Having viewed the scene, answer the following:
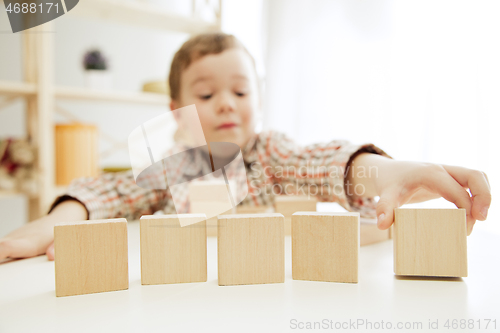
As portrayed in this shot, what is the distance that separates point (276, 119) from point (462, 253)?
1218 mm

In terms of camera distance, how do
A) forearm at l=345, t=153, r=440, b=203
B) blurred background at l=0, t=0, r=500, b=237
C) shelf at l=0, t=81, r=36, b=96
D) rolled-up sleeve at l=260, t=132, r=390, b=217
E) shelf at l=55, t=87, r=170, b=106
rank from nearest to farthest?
forearm at l=345, t=153, r=440, b=203, rolled-up sleeve at l=260, t=132, r=390, b=217, blurred background at l=0, t=0, r=500, b=237, shelf at l=0, t=81, r=36, b=96, shelf at l=55, t=87, r=170, b=106

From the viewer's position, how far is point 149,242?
0.38 m

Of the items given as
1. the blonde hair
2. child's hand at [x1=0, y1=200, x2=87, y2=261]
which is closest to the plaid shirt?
child's hand at [x1=0, y1=200, x2=87, y2=261]

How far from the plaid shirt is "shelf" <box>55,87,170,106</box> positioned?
0.49m

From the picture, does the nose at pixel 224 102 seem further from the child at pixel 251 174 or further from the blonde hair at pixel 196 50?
the blonde hair at pixel 196 50

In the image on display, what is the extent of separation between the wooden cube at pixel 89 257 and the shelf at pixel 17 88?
0.92 meters

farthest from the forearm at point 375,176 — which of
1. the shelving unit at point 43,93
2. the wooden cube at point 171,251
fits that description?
the shelving unit at point 43,93

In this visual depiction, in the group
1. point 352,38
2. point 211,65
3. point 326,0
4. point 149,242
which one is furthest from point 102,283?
point 326,0

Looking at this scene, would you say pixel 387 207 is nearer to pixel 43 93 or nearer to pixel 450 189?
pixel 450 189

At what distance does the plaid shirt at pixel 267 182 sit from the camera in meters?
0.66

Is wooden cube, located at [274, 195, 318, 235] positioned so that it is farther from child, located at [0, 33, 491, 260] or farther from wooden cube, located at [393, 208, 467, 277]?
wooden cube, located at [393, 208, 467, 277]

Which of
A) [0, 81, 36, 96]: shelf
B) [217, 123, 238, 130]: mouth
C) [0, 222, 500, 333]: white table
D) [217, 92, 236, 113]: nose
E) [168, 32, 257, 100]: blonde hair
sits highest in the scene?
[168, 32, 257, 100]: blonde hair

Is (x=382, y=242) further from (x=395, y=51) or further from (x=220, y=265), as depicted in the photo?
(x=395, y=51)

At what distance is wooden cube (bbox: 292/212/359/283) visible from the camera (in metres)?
0.37
